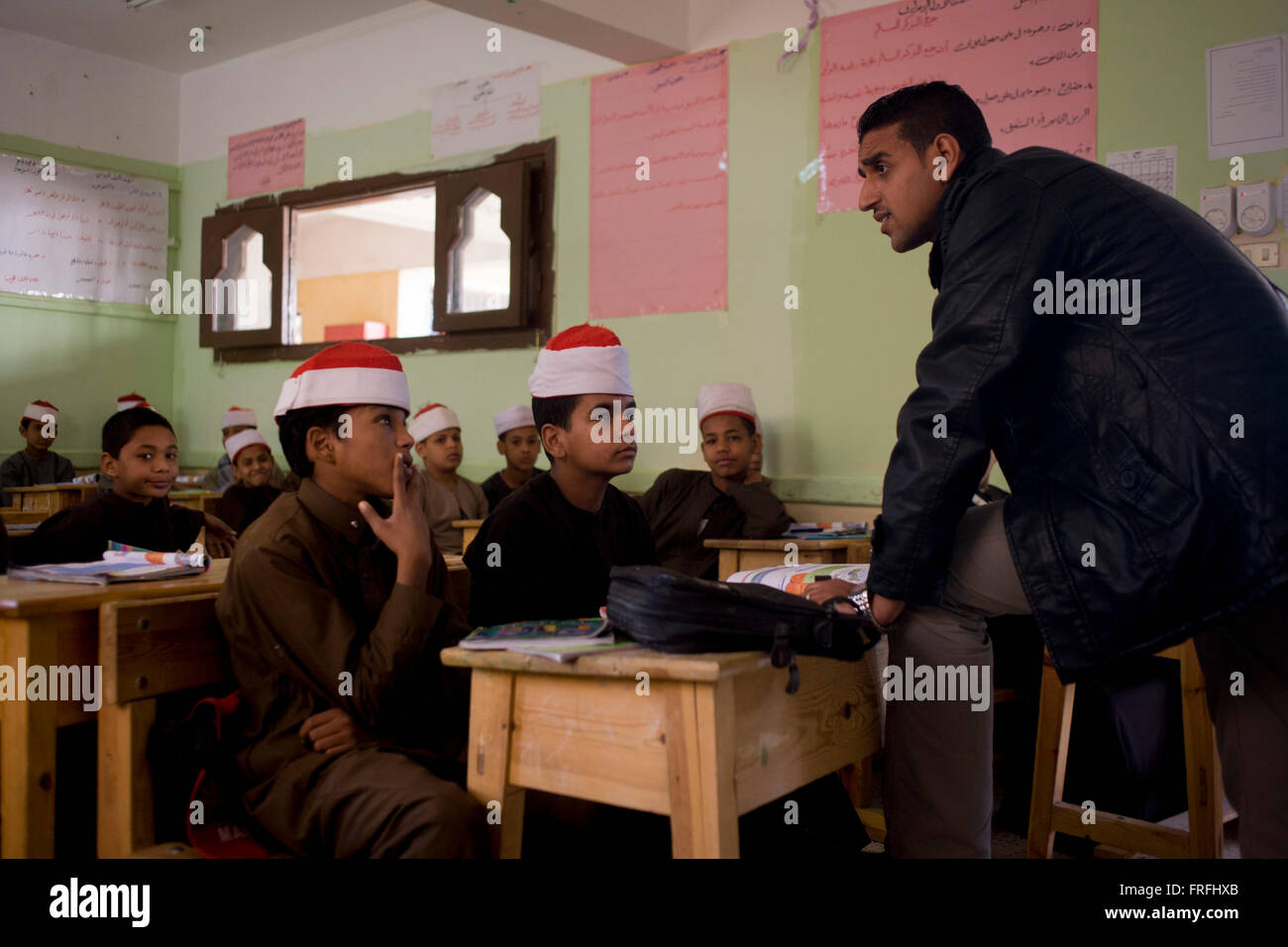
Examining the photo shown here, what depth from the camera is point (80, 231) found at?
6.89 m

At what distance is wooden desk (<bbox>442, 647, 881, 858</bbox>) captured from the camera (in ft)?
4.15

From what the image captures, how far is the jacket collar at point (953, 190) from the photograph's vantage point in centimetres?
177

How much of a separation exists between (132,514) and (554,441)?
172cm

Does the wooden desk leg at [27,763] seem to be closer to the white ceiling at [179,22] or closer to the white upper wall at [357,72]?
the white upper wall at [357,72]

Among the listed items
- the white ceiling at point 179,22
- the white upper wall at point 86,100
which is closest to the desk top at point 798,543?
the white ceiling at point 179,22

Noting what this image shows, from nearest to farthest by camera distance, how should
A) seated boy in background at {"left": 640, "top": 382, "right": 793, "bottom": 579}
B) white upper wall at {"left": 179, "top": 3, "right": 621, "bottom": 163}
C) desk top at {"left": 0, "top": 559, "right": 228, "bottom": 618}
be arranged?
desk top at {"left": 0, "top": 559, "right": 228, "bottom": 618} → seated boy in background at {"left": 640, "top": 382, "right": 793, "bottom": 579} → white upper wall at {"left": 179, "top": 3, "right": 621, "bottom": 163}

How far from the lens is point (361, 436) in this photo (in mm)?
2047

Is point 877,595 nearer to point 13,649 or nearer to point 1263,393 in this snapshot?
point 1263,393

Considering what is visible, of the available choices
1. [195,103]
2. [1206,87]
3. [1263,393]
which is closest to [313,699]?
[1263,393]

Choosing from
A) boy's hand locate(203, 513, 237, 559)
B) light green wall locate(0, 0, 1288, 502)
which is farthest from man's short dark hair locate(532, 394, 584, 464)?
light green wall locate(0, 0, 1288, 502)

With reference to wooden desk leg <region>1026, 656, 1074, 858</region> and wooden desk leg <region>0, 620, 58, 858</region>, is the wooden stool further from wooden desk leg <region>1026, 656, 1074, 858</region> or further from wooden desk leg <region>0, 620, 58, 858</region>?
wooden desk leg <region>0, 620, 58, 858</region>

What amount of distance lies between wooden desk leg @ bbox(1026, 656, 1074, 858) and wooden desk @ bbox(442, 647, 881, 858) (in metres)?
1.28

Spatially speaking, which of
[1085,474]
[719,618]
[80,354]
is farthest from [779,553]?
[80,354]

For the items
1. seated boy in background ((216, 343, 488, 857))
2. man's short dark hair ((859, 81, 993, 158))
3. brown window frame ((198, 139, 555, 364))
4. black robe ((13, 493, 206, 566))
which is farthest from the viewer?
brown window frame ((198, 139, 555, 364))
